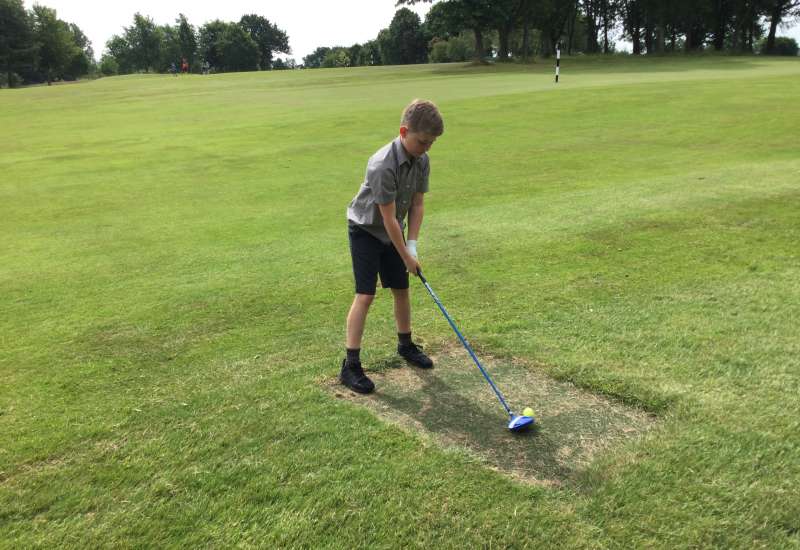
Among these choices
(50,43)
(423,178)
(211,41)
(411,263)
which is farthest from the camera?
(211,41)

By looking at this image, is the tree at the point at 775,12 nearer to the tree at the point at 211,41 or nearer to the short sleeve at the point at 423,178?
the short sleeve at the point at 423,178

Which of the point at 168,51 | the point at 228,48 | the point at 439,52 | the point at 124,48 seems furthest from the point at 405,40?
the point at 124,48

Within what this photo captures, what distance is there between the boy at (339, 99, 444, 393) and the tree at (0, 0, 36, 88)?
312 feet

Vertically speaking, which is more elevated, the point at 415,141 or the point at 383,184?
the point at 415,141

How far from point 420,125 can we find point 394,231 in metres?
0.73

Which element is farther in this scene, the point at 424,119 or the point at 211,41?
the point at 211,41

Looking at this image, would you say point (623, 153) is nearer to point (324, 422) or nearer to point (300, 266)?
point (300, 266)

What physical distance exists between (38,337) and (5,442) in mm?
1758

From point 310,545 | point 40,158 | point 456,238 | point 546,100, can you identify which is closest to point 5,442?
point 310,545

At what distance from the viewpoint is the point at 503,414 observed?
391 cm

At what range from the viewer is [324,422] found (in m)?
3.83

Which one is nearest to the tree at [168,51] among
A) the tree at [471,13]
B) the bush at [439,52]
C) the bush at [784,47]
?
the bush at [439,52]

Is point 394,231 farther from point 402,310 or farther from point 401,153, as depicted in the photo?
point 402,310

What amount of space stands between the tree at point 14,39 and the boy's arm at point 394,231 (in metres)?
95.4
